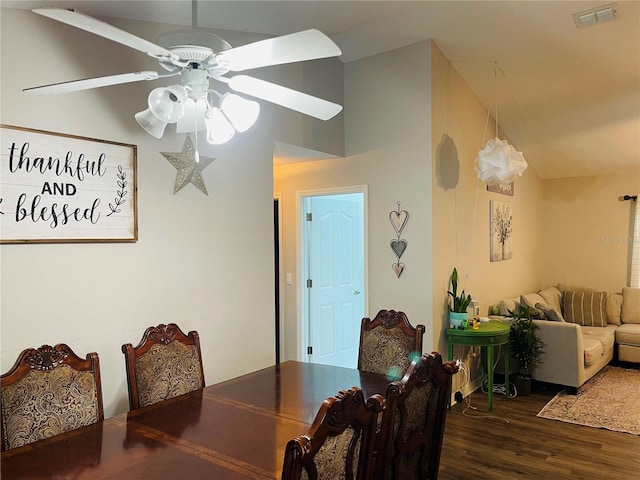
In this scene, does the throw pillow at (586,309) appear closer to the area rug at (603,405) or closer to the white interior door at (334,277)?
the area rug at (603,405)

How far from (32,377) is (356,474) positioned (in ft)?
4.49

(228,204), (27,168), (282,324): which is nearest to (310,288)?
(282,324)

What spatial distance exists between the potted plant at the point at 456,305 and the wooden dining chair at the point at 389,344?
49.6 inches

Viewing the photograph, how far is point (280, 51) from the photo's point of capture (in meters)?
1.73

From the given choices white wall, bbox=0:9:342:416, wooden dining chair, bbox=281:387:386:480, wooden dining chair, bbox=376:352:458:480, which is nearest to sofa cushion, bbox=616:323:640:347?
white wall, bbox=0:9:342:416

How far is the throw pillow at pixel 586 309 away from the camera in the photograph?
591cm

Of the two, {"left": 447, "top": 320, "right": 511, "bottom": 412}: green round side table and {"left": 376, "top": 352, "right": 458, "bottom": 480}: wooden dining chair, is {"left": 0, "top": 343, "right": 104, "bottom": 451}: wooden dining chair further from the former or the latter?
{"left": 447, "top": 320, "right": 511, "bottom": 412}: green round side table

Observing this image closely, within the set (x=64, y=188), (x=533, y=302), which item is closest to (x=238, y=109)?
(x=64, y=188)

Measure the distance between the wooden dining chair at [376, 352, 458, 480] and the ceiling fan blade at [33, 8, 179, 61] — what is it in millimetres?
1464

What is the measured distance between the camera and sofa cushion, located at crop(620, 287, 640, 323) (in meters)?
5.97

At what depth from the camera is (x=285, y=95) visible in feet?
6.82

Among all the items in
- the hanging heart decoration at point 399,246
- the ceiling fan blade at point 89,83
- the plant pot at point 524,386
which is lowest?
the plant pot at point 524,386

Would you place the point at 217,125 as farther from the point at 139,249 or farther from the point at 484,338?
the point at 484,338

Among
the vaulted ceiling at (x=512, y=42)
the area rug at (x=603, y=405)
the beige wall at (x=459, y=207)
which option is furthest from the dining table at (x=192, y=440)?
the area rug at (x=603, y=405)
